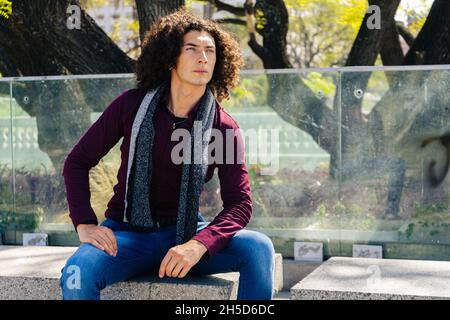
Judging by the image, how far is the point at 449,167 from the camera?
22.7 feet

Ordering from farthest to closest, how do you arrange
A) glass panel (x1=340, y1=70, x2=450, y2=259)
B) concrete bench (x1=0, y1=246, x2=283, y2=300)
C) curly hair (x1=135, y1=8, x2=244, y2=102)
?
1. glass panel (x1=340, y1=70, x2=450, y2=259)
2. curly hair (x1=135, y1=8, x2=244, y2=102)
3. concrete bench (x1=0, y1=246, x2=283, y2=300)

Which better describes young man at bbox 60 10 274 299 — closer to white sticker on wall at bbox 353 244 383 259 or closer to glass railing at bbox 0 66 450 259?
glass railing at bbox 0 66 450 259

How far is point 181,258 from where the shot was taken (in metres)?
3.78

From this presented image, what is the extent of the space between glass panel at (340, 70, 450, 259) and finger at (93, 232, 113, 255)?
11.9 feet

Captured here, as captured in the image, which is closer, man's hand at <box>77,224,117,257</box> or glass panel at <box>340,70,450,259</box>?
man's hand at <box>77,224,117,257</box>

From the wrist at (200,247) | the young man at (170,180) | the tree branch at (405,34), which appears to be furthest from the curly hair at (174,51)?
the tree branch at (405,34)

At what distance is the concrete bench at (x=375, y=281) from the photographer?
3.93 meters

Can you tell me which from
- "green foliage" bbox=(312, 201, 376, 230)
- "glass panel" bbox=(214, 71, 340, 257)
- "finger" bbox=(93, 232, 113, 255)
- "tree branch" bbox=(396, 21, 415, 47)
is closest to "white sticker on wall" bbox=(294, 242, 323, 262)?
"glass panel" bbox=(214, 71, 340, 257)

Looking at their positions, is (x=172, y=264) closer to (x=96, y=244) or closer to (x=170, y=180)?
(x=96, y=244)

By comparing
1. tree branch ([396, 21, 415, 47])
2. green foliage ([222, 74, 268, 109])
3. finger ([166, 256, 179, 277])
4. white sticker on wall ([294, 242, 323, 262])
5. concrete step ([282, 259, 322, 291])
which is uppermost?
tree branch ([396, 21, 415, 47])

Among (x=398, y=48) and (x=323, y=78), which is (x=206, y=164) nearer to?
(x=323, y=78)

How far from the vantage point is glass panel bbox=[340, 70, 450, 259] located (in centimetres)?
697

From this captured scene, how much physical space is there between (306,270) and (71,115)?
8.26ft

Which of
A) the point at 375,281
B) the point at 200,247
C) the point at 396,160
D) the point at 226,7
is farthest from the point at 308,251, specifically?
the point at 226,7
